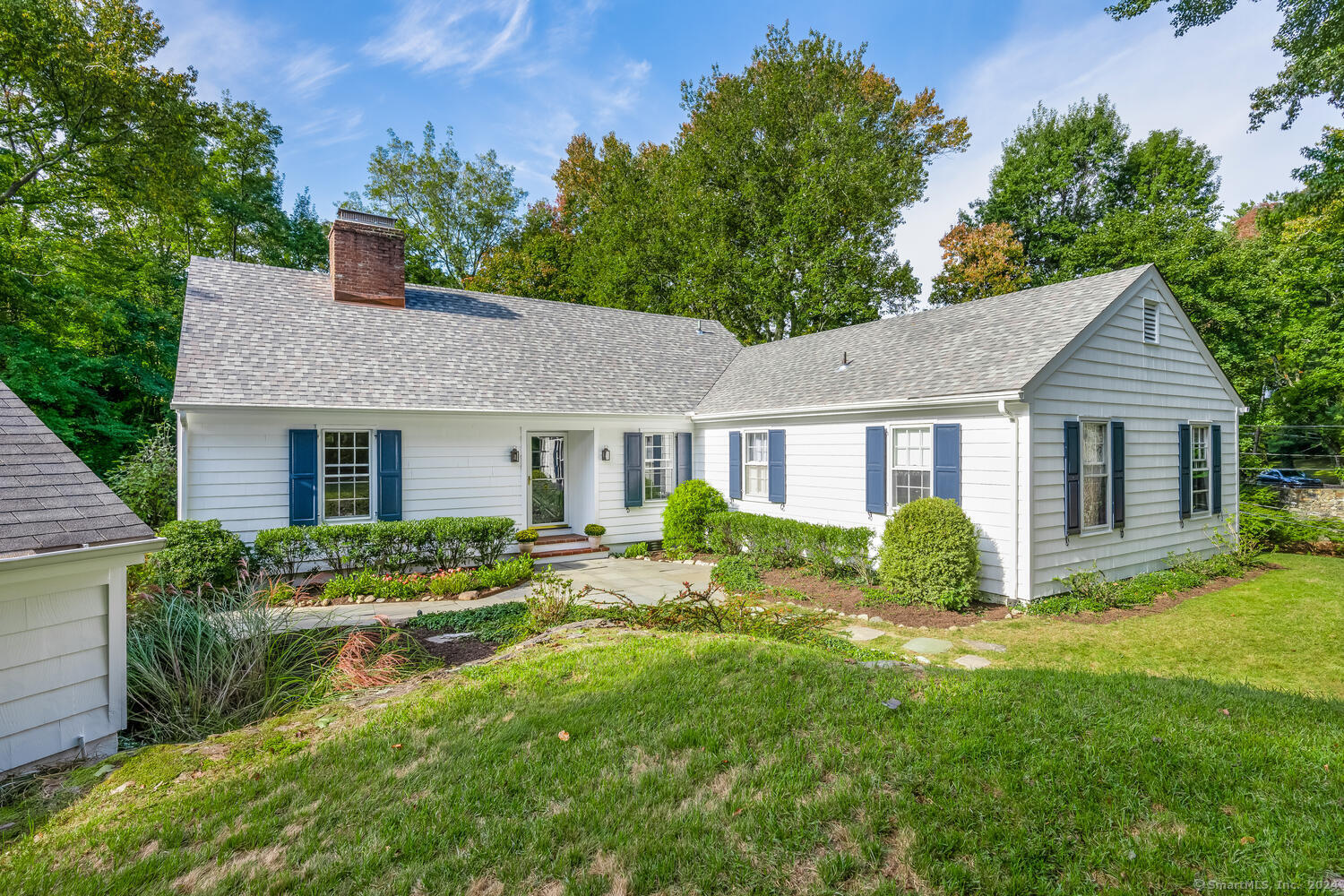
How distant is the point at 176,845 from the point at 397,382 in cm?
905

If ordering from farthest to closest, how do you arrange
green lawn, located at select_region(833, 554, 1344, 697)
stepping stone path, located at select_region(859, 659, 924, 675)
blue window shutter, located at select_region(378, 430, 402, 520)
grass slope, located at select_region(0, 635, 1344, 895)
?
blue window shutter, located at select_region(378, 430, 402, 520)
green lawn, located at select_region(833, 554, 1344, 697)
stepping stone path, located at select_region(859, 659, 924, 675)
grass slope, located at select_region(0, 635, 1344, 895)

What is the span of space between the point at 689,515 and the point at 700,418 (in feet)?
7.86

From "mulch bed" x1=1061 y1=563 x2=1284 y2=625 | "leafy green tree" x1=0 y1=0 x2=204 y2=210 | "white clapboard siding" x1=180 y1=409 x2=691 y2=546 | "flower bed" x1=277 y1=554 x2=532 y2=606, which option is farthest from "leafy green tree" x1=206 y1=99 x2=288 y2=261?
"mulch bed" x1=1061 y1=563 x2=1284 y2=625

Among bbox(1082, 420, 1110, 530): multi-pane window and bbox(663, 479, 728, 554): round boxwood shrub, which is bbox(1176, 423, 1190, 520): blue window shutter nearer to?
bbox(1082, 420, 1110, 530): multi-pane window

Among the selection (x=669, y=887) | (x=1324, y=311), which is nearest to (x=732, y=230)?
(x=1324, y=311)

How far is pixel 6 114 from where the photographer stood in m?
12.1

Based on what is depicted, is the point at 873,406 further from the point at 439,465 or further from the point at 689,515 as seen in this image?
the point at 439,465

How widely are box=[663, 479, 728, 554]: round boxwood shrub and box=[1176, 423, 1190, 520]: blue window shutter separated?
26.4ft

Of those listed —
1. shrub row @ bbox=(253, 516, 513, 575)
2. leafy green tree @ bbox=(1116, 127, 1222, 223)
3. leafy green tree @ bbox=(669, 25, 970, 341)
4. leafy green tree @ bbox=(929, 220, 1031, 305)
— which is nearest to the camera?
shrub row @ bbox=(253, 516, 513, 575)

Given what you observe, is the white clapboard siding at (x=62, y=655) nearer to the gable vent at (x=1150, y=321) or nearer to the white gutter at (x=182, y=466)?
the white gutter at (x=182, y=466)

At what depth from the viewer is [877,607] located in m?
7.81

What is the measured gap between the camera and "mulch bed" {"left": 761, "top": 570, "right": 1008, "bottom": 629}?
23.9 ft

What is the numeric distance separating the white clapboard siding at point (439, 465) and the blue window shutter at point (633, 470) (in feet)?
0.46

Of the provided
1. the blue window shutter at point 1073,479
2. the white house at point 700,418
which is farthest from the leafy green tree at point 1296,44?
the blue window shutter at point 1073,479
